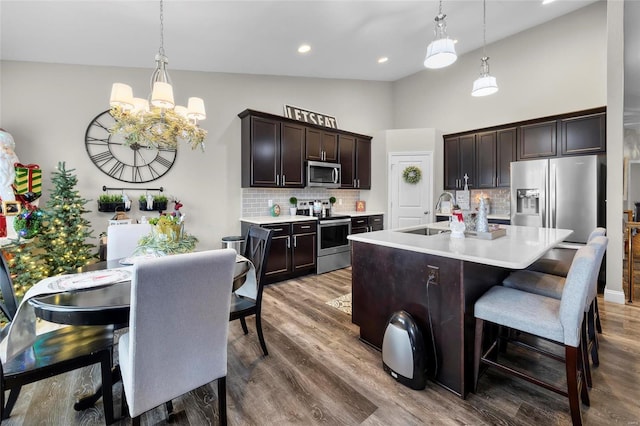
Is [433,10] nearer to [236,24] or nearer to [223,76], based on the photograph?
[236,24]

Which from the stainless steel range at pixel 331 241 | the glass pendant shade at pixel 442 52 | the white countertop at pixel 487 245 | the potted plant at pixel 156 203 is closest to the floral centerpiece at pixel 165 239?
the white countertop at pixel 487 245

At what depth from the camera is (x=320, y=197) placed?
17.7 ft

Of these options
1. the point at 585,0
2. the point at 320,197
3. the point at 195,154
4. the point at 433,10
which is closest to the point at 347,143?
the point at 320,197

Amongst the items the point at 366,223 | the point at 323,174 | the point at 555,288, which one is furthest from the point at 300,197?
the point at 555,288

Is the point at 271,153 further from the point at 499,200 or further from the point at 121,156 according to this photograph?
the point at 499,200

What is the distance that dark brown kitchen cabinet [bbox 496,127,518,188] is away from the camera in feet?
14.8

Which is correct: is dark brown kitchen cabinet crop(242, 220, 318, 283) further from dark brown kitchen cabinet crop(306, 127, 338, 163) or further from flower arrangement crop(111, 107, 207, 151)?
flower arrangement crop(111, 107, 207, 151)

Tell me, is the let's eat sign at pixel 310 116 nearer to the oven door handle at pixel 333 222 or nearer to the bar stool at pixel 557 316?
the oven door handle at pixel 333 222

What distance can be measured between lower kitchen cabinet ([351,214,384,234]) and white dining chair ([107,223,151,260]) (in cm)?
337

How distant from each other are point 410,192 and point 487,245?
3633 millimetres

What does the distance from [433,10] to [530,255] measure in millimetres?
3485

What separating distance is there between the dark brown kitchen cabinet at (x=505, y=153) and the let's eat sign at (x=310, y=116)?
2.90 m

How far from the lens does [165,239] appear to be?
6.26ft

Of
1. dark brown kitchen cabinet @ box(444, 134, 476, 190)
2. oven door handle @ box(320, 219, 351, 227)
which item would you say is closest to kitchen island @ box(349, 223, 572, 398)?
oven door handle @ box(320, 219, 351, 227)
